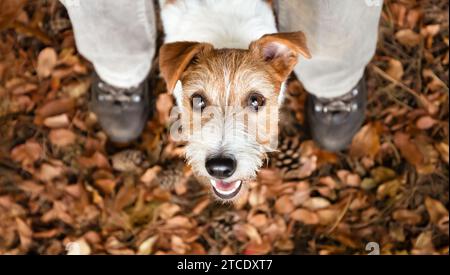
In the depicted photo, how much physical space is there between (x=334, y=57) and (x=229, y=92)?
541 millimetres

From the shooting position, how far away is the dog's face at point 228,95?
6.43ft

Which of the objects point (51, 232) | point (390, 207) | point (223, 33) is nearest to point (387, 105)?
point (390, 207)

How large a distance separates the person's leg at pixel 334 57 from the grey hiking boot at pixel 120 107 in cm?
87

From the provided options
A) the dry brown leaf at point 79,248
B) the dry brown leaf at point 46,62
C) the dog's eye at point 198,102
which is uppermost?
the dry brown leaf at point 46,62

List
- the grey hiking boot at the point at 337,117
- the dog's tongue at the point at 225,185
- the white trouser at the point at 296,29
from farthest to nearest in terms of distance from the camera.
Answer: the grey hiking boot at the point at 337,117 < the dog's tongue at the point at 225,185 < the white trouser at the point at 296,29

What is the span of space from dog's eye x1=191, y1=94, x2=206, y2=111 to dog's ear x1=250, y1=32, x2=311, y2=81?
29 centimetres

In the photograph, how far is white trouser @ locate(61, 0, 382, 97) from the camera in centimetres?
199

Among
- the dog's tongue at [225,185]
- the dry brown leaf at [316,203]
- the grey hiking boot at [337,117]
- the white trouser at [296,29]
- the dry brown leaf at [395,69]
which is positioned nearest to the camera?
the white trouser at [296,29]

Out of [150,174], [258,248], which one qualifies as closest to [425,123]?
[258,248]

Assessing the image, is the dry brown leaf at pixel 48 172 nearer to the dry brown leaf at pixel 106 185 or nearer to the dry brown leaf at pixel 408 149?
the dry brown leaf at pixel 106 185

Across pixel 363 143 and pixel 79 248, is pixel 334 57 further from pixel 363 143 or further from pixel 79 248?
pixel 79 248

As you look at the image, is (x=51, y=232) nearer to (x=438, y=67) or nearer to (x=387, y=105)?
(x=387, y=105)

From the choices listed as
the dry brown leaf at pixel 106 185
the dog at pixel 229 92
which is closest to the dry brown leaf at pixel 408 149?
the dog at pixel 229 92

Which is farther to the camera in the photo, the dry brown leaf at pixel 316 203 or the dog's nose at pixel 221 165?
the dry brown leaf at pixel 316 203
